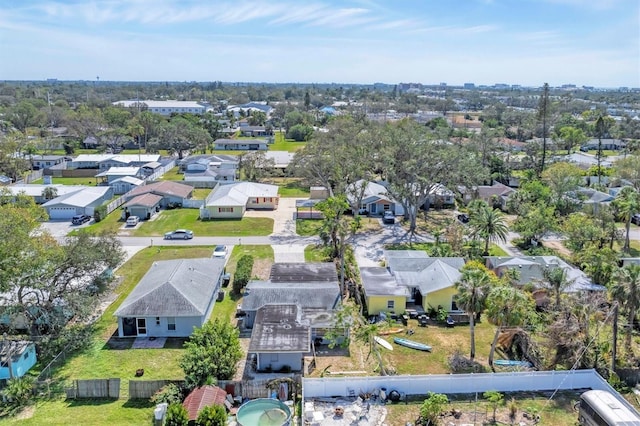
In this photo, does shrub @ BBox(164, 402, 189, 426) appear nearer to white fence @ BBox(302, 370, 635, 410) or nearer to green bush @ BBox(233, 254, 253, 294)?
white fence @ BBox(302, 370, 635, 410)

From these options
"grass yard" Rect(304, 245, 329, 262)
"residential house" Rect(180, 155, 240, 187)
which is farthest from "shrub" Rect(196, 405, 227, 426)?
"residential house" Rect(180, 155, 240, 187)

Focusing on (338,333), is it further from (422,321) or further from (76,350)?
(76,350)

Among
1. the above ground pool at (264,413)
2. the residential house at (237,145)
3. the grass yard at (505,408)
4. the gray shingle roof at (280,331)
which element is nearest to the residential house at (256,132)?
the residential house at (237,145)

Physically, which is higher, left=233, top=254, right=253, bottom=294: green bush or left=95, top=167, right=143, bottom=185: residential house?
left=95, top=167, right=143, bottom=185: residential house

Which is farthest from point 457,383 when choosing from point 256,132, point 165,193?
point 256,132

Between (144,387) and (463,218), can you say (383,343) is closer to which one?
(144,387)

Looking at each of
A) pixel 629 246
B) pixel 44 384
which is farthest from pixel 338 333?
pixel 629 246
